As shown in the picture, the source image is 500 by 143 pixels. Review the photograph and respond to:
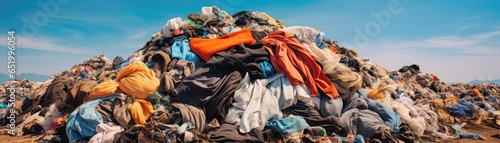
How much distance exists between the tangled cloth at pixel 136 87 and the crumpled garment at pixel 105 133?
1.12 feet

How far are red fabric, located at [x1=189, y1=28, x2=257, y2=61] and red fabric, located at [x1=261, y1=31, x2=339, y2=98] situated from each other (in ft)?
1.61

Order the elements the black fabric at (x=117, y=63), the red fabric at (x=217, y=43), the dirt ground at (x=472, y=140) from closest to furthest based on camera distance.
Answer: the dirt ground at (x=472, y=140)
the red fabric at (x=217, y=43)
the black fabric at (x=117, y=63)

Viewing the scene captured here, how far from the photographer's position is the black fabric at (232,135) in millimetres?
5027

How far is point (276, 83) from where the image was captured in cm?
604

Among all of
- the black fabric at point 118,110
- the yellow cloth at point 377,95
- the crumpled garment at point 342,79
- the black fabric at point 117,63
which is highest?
the black fabric at point 117,63

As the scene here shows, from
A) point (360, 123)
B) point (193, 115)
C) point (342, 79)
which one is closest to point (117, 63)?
point (193, 115)

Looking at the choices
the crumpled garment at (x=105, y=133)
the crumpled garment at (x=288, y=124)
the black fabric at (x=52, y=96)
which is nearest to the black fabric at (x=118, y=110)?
the crumpled garment at (x=105, y=133)

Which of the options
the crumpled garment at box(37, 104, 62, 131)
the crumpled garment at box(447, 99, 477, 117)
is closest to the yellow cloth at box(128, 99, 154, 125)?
the crumpled garment at box(37, 104, 62, 131)

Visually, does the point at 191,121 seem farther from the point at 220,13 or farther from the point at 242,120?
the point at 220,13

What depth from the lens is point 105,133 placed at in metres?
5.25

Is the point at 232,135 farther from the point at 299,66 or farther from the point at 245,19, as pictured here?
the point at 245,19

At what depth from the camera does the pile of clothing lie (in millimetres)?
5324

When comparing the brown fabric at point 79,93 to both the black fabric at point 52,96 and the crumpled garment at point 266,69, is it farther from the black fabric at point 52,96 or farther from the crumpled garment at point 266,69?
the crumpled garment at point 266,69

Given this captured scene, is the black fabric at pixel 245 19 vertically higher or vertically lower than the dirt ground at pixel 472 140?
higher
